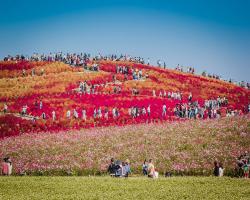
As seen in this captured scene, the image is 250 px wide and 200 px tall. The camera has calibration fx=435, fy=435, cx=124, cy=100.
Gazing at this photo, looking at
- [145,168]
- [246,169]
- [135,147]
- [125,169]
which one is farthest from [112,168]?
[246,169]

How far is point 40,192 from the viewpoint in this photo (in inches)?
800

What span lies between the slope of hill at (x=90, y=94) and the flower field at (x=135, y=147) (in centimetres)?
562

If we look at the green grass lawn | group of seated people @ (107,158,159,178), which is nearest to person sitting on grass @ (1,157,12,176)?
the green grass lawn

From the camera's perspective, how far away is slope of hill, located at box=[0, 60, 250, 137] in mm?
46625

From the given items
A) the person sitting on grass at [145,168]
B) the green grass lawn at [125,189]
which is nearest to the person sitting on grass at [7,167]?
the green grass lawn at [125,189]

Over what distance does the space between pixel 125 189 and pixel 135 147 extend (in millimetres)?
13367

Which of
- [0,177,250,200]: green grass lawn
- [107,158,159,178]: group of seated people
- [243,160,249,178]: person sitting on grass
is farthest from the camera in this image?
[107,158,159,178]: group of seated people

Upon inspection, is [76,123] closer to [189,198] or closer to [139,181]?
[139,181]

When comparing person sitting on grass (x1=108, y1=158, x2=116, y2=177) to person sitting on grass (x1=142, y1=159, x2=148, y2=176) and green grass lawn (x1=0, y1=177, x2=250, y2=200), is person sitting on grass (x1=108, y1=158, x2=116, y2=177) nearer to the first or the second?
person sitting on grass (x1=142, y1=159, x2=148, y2=176)

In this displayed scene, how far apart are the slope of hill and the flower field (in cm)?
562

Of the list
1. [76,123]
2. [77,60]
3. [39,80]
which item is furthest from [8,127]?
[77,60]

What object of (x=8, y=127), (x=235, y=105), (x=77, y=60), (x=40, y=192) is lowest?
(x=40, y=192)

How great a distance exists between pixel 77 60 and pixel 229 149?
177ft

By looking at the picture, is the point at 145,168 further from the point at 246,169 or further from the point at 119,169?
the point at 246,169
